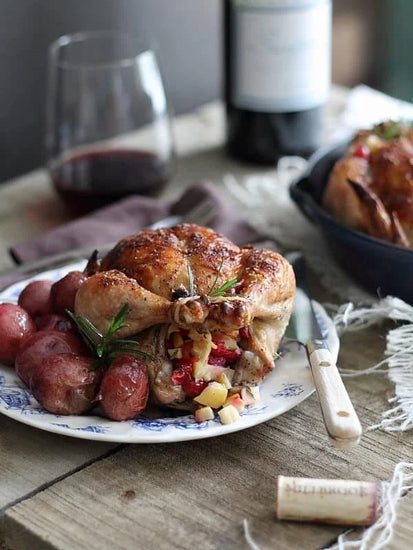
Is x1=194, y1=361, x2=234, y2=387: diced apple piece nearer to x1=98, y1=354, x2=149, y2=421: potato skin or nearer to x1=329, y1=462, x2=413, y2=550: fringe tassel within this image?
x1=98, y1=354, x2=149, y2=421: potato skin

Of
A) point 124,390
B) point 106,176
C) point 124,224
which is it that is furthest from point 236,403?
point 106,176

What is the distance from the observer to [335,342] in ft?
3.82

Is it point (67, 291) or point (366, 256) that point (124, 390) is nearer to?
point (67, 291)

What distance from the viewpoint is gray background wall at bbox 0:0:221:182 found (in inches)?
79.2

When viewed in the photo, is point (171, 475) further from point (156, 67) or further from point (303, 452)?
point (156, 67)

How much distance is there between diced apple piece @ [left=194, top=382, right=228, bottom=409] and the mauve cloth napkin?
51cm

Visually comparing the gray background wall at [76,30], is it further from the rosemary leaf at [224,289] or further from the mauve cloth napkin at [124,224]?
the rosemary leaf at [224,289]

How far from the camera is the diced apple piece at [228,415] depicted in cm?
103

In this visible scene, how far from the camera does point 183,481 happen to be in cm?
101

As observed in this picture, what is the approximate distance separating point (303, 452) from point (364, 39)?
2861mm

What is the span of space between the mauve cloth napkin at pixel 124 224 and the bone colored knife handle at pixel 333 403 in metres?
0.48

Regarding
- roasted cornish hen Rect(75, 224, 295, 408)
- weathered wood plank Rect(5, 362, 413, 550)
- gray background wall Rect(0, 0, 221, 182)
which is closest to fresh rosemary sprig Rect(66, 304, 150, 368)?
roasted cornish hen Rect(75, 224, 295, 408)

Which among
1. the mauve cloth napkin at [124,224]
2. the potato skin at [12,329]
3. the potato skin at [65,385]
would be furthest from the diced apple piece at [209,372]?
the mauve cloth napkin at [124,224]

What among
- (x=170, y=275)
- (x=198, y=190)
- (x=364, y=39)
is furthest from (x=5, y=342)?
(x=364, y=39)
